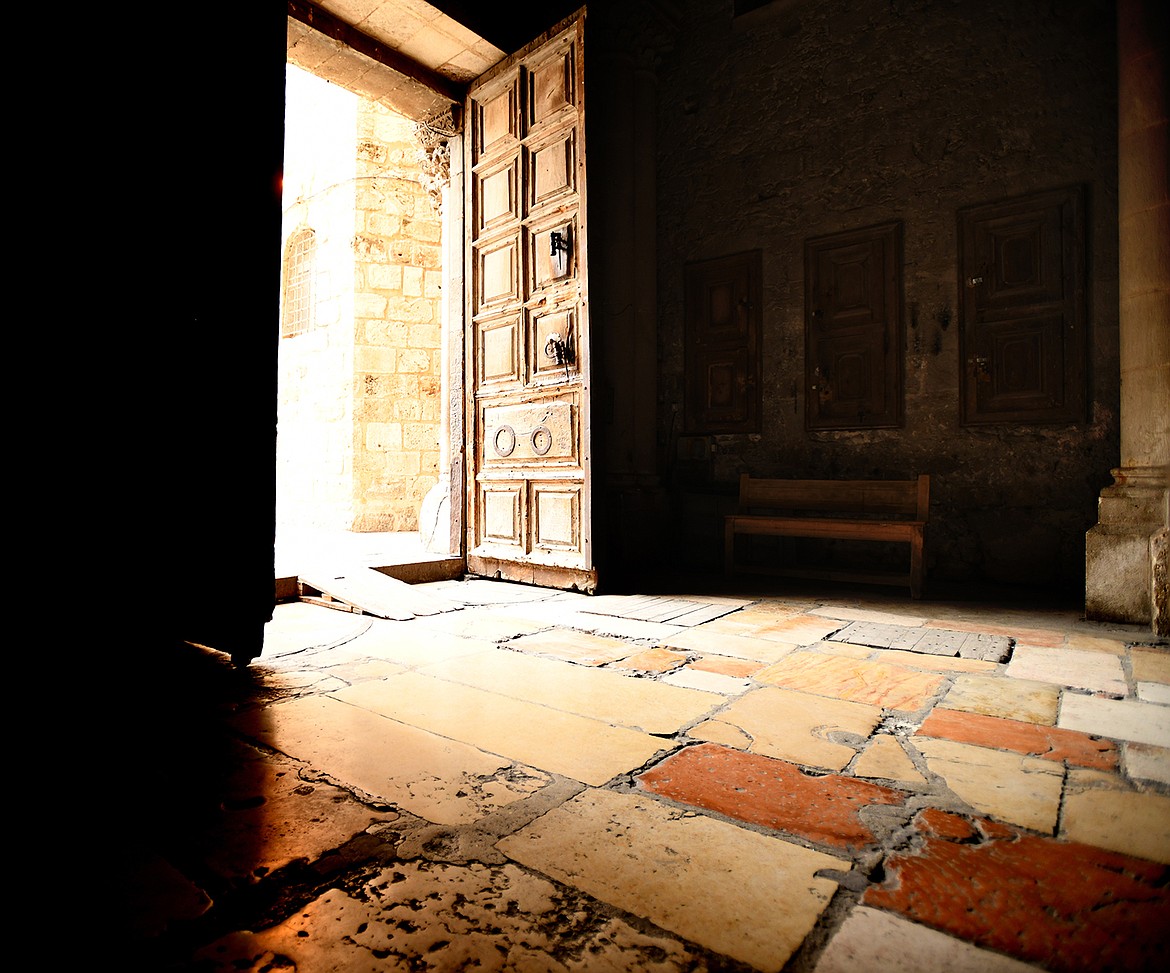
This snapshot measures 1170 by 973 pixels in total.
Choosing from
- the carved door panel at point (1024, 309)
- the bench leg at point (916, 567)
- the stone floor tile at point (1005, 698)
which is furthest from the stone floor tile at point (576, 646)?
the carved door panel at point (1024, 309)

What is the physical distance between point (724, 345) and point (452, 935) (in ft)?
18.4

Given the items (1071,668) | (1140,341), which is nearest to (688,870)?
(1071,668)

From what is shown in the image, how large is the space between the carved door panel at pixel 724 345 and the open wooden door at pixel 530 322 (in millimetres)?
1983

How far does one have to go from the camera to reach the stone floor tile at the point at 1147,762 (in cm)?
161

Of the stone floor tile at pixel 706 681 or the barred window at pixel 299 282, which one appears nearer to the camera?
the stone floor tile at pixel 706 681

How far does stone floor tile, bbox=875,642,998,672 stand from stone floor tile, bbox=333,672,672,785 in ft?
4.64

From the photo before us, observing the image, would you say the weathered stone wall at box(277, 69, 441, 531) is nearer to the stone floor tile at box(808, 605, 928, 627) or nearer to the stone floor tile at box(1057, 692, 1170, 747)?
the stone floor tile at box(808, 605, 928, 627)

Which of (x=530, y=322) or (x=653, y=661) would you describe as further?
(x=530, y=322)

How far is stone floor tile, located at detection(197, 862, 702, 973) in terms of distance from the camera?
3.24 ft

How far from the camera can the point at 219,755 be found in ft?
5.78

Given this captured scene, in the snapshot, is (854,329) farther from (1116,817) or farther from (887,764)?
(1116,817)

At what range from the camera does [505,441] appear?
502 centimetres

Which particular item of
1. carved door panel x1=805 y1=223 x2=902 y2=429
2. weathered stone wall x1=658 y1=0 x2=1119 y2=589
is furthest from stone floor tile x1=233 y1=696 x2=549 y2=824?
carved door panel x1=805 y1=223 x2=902 y2=429

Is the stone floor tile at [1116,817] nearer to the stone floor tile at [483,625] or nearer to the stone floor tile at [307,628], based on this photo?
the stone floor tile at [483,625]
